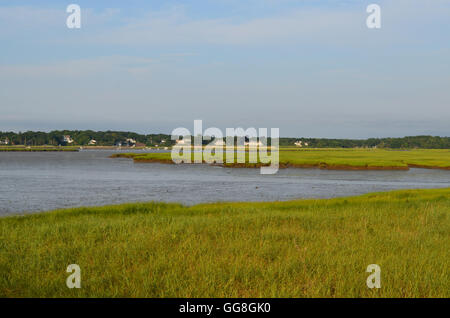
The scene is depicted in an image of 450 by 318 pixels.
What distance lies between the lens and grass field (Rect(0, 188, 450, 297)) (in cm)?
849

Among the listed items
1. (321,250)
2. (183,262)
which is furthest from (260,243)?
(183,262)

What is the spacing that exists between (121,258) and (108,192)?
1196 inches

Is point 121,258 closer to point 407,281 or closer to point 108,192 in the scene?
point 407,281

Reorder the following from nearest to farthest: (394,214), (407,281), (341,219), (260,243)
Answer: (407,281) < (260,243) < (341,219) < (394,214)

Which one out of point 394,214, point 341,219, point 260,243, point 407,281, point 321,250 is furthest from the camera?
point 394,214

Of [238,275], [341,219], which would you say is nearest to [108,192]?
[341,219]

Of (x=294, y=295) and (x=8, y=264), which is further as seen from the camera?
(x=8, y=264)

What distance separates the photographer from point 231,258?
10.6m

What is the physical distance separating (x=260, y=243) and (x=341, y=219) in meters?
6.73

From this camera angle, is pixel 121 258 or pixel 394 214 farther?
pixel 394 214

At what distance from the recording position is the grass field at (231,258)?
8492mm
